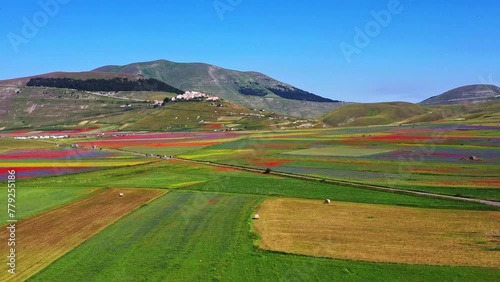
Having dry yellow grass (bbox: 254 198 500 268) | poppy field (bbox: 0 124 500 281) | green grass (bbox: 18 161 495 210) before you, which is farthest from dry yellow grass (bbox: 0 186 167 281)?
dry yellow grass (bbox: 254 198 500 268)

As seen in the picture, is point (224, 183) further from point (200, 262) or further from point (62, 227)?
point (200, 262)

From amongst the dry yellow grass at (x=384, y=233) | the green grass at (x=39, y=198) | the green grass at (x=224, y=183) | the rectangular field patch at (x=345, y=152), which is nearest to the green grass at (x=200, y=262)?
the dry yellow grass at (x=384, y=233)

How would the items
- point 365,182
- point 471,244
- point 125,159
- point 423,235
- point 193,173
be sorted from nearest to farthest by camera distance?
point 471,244 → point 423,235 → point 365,182 → point 193,173 → point 125,159

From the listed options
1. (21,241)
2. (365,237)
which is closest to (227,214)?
(365,237)

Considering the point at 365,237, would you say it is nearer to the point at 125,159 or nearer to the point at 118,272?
the point at 118,272

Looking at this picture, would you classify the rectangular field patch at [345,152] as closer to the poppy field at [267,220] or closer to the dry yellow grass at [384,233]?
the poppy field at [267,220]
